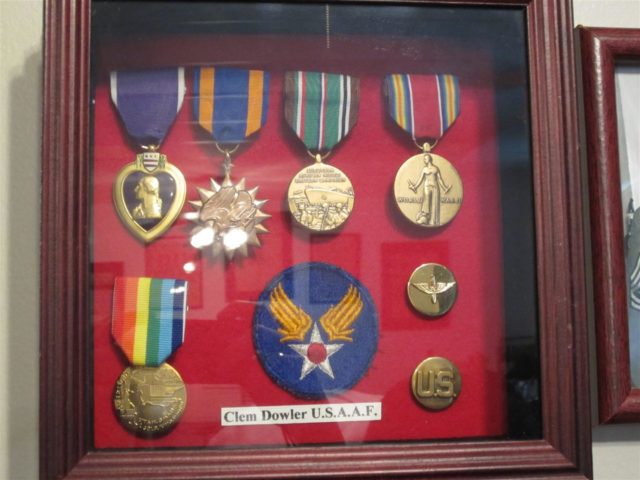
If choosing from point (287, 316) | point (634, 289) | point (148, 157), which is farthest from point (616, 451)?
point (148, 157)

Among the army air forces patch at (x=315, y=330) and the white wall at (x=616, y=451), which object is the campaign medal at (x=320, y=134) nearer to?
the army air forces patch at (x=315, y=330)

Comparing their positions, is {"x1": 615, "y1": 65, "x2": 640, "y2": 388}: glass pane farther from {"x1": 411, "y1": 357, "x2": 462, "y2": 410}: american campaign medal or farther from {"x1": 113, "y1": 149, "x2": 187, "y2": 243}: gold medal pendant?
{"x1": 113, "y1": 149, "x2": 187, "y2": 243}: gold medal pendant

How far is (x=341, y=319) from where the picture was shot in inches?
32.0

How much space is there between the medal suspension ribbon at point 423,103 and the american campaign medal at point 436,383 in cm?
25

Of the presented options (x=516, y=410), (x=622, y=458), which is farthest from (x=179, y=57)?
(x=622, y=458)

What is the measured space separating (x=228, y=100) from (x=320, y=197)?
152mm

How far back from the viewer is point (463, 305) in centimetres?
83

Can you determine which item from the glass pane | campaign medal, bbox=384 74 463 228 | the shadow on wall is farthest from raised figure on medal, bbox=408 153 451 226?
the shadow on wall

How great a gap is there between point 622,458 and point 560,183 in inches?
13.1

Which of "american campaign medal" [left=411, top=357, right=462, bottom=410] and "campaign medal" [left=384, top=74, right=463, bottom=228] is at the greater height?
"campaign medal" [left=384, top=74, right=463, bottom=228]

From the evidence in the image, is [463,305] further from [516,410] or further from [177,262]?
[177,262]

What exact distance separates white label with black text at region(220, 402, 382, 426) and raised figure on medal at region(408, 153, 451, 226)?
0.22 m

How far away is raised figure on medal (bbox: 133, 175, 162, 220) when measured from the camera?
80 cm

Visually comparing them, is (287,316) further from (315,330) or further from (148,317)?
(148,317)
